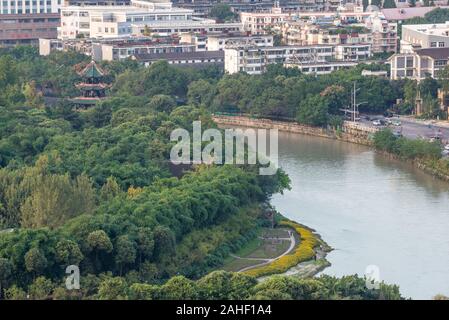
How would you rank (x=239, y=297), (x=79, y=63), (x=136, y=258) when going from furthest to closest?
1. (x=79, y=63)
2. (x=136, y=258)
3. (x=239, y=297)

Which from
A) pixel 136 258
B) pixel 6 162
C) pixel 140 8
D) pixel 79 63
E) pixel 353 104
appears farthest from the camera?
pixel 140 8

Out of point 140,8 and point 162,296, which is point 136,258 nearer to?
point 162,296

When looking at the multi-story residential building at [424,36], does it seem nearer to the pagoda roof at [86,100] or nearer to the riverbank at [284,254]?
the pagoda roof at [86,100]

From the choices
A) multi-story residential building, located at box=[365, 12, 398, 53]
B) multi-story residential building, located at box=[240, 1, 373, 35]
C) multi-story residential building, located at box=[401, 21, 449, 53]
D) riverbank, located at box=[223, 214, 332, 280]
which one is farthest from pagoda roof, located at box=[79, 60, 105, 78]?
riverbank, located at box=[223, 214, 332, 280]

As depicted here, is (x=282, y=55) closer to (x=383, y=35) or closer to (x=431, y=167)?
(x=383, y=35)

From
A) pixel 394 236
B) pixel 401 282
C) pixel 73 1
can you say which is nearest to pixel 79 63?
pixel 73 1

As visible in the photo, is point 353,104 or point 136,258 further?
point 353,104

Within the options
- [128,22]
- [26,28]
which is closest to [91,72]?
[128,22]

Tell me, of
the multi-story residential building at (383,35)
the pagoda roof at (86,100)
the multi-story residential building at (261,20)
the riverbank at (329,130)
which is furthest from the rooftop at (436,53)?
the pagoda roof at (86,100)
